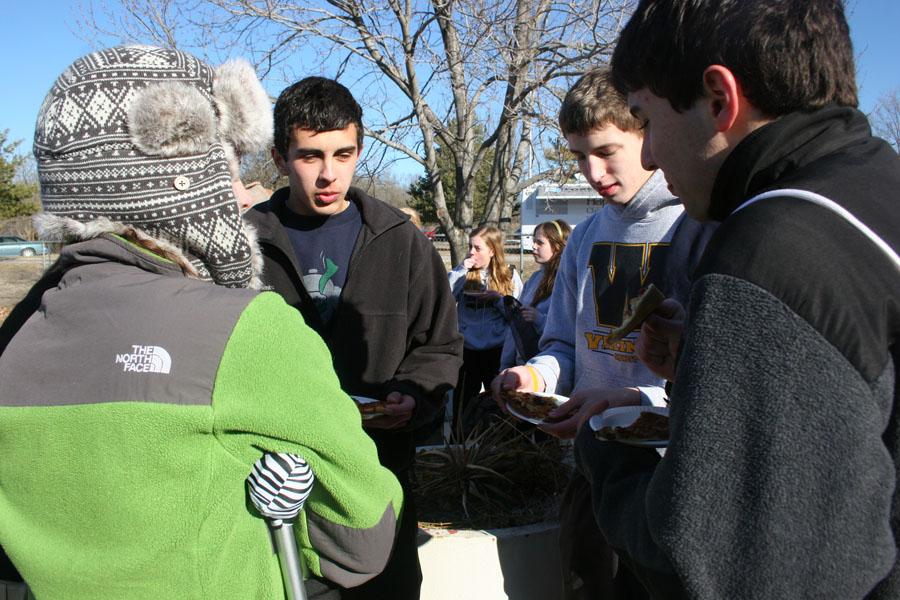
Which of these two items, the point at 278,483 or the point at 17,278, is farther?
the point at 17,278

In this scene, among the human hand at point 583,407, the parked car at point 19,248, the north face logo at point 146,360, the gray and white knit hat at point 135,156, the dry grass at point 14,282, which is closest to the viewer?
the north face logo at point 146,360

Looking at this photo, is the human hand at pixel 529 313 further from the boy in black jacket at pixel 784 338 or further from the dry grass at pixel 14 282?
the dry grass at pixel 14 282

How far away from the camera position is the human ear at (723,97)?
1.12 meters

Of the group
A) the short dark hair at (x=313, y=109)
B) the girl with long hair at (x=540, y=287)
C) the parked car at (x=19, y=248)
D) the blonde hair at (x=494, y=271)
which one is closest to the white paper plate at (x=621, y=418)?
the short dark hair at (x=313, y=109)

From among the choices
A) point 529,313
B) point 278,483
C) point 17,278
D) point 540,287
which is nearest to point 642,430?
point 278,483

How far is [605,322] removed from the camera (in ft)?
8.52

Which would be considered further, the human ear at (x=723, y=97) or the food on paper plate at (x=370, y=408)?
the food on paper plate at (x=370, y=408)

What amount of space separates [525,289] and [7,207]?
32115mm

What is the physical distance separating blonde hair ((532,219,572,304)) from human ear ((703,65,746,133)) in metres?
4.94

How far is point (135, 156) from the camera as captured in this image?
1451mm

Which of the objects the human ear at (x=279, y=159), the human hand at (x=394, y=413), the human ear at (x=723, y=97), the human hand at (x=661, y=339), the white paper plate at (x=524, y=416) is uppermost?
the human ear at (x=723, y=97)

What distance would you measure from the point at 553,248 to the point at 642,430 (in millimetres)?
5207

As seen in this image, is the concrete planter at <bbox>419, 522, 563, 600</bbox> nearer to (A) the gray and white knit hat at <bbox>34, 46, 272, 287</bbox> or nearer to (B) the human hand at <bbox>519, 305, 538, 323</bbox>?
(A) the gray and white knit hat at <bbox>34, 46, 272, 287</bbox>

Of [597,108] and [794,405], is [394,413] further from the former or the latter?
[794,405]
